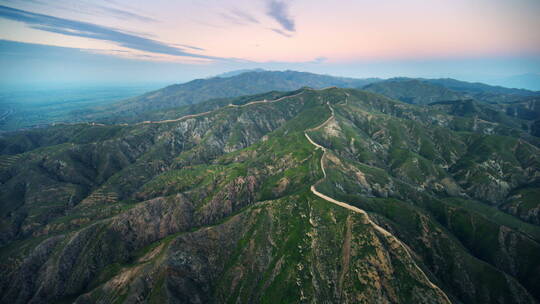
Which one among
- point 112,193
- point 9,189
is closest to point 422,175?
point 112,193

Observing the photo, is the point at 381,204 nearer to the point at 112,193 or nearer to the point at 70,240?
the point at 70,240

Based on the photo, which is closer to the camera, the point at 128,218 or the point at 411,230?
the point at 411,230

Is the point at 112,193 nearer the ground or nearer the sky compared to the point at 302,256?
nearer the ground

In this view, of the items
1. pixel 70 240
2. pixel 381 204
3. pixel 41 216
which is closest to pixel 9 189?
pixel 41 216

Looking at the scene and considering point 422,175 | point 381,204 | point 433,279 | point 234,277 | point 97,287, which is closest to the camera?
point 433,279

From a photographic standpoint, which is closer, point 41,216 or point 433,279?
point 433,279

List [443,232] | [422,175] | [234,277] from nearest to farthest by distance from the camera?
1. [234,277]
2. [443,232]
3. [422,175]

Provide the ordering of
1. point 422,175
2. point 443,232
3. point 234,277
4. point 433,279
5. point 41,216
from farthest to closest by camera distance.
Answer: point 422,175
point 41,216
point 443,232
point 234,277
point 433,279

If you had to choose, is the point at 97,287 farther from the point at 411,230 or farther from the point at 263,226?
the point at 411,230

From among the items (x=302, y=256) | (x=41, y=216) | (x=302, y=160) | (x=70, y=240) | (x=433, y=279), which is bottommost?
(x=41, y=216)
